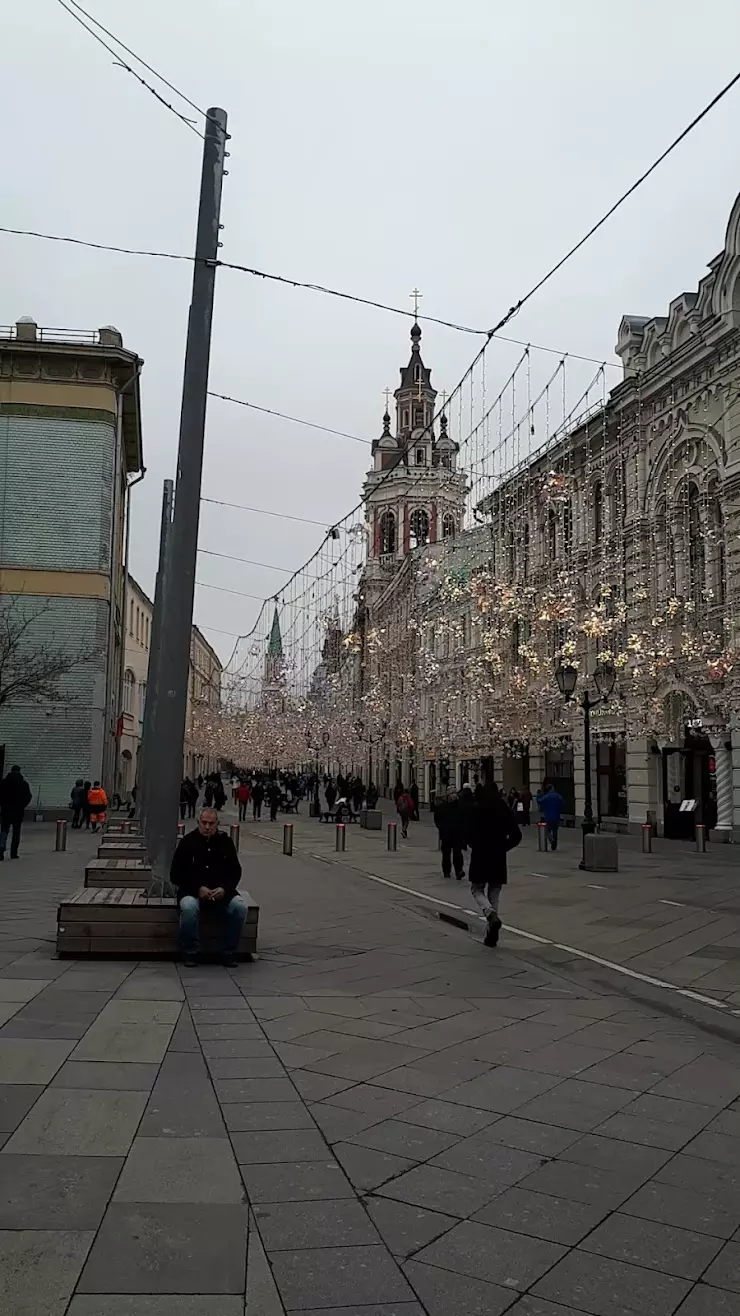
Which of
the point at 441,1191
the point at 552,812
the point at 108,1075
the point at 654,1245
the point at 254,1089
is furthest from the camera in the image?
the point at 552,812

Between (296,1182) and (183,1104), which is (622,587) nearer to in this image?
(183,1104)

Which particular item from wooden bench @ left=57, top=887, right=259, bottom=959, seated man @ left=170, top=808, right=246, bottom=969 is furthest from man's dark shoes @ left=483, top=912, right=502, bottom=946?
seated man @ left=170, top=808, right=246, bottom=969

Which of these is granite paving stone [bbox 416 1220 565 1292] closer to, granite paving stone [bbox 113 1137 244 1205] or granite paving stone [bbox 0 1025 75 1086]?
granite paving stone [bbox 113 1137 244 1205]

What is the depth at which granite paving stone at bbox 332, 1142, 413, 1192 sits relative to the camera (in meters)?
4.43

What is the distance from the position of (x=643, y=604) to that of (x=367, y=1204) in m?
26.6

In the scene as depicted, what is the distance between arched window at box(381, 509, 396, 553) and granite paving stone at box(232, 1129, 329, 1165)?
122ft

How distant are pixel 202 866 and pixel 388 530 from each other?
33787mm

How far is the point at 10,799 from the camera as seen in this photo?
1980cm

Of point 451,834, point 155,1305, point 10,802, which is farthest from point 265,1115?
point 10,802

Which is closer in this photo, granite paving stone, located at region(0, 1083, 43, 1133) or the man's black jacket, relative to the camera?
granite paving stone, located at region(0, 1083, 43, 1133)

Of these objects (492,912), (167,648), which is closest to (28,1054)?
(167,648)

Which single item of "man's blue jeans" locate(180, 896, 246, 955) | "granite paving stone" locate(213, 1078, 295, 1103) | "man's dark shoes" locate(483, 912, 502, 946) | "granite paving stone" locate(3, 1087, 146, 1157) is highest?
"man's blue jeans" locate(180, 896, 246, 955)

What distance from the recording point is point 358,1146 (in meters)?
4.85

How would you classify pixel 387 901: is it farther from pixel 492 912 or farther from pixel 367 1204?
pixel 367 1204
